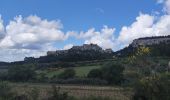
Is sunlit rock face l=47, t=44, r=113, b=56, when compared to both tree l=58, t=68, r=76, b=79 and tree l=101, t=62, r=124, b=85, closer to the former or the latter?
tree l=58, t=68, r=76, b=79

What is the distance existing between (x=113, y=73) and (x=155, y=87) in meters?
34.2

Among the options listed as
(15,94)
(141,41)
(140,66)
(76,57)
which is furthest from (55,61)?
(15,94)

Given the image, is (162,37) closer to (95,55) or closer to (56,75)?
(95,55)

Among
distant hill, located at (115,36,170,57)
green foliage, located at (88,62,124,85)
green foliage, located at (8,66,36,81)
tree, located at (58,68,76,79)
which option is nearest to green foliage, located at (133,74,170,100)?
green foliage, located at (88,62,124,85)

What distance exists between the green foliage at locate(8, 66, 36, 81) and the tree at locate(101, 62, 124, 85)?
1522 cm

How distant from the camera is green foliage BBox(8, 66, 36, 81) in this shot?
7669 cm

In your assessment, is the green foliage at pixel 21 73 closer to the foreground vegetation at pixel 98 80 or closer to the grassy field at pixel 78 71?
the foreground vegetation at pixel 98 80

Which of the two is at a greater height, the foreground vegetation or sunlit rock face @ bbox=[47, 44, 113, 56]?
sunlit rock face @ bbox=[47, 44, 113, 56]

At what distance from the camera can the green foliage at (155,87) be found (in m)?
33.2

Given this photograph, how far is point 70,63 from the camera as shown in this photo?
88.2m

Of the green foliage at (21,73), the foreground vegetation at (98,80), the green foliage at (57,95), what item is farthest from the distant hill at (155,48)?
the green foliage at (57,95)

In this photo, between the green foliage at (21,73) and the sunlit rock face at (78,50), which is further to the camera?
the sunlit rock face at (78,50)

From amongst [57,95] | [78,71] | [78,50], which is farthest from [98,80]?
[78,50]

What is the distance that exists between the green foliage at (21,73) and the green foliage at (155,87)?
146ft
